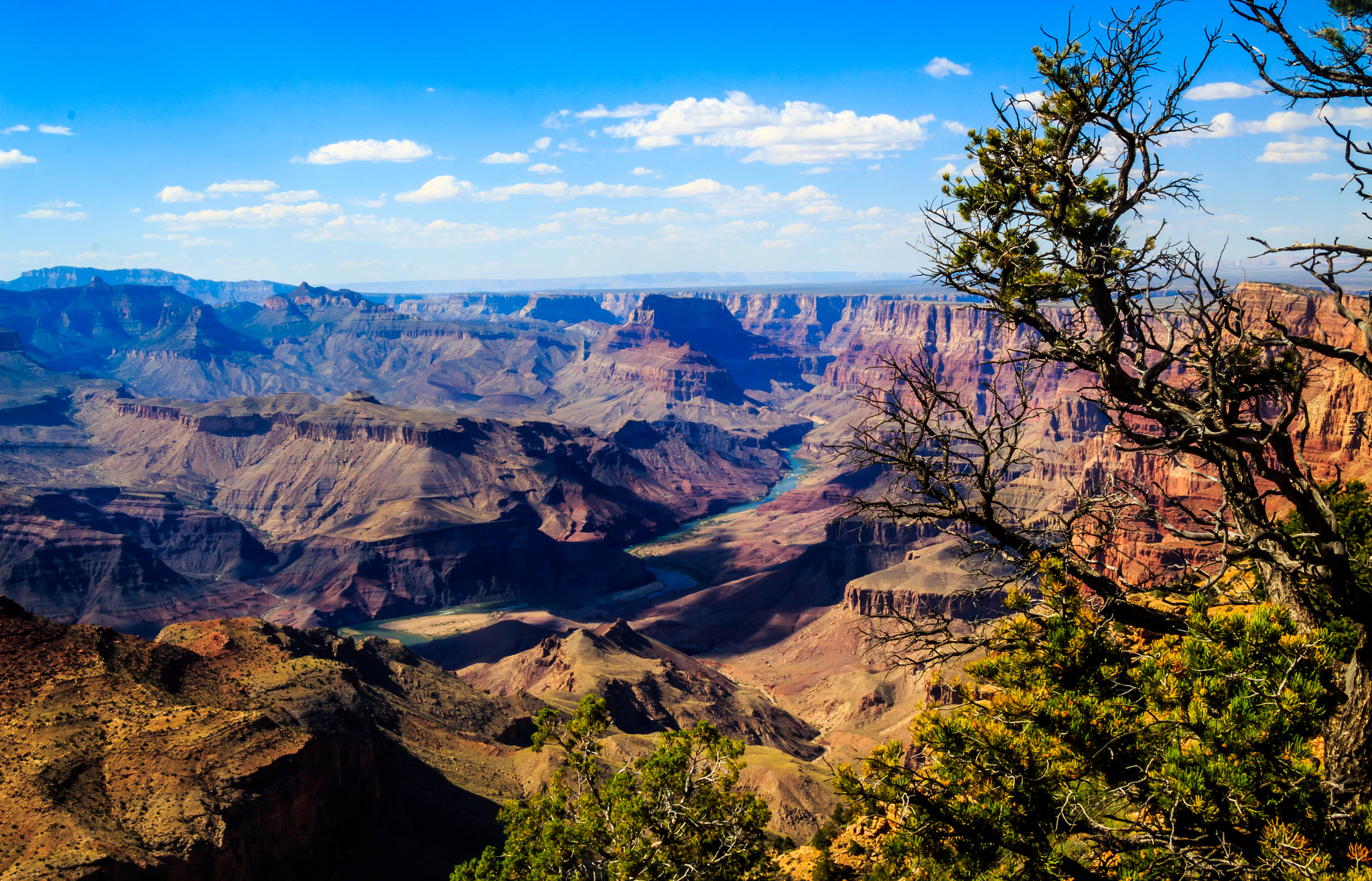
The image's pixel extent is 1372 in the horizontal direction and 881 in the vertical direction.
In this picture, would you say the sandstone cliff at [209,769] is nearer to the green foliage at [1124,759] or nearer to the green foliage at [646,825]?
the green foliage at [646,825]

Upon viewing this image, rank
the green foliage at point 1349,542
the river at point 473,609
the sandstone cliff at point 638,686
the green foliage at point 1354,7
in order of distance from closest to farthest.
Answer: the green foliage at point 1349,542 → the green foliage at point 1354,7 → the sandstone cliff at point 638,686 → the river at point 473,609

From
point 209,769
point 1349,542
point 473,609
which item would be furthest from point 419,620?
point 1349,542

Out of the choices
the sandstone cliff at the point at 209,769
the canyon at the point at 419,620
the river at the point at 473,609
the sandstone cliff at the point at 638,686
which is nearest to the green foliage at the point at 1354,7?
the canyon at the point at 419,620

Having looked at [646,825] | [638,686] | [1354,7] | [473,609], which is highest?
[1354,7]

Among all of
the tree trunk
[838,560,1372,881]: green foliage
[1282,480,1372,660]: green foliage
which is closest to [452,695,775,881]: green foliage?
[838,560,1372,881]: green foliage

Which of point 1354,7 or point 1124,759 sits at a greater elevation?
point 1354,7

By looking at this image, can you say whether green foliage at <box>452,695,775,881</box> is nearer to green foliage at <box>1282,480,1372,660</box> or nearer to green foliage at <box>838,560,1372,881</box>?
green foliage at <box>838,560,1372,881</box>

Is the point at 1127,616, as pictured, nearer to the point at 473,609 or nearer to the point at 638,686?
the point at 638,686
